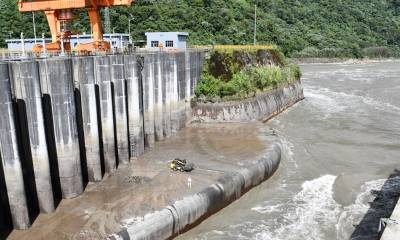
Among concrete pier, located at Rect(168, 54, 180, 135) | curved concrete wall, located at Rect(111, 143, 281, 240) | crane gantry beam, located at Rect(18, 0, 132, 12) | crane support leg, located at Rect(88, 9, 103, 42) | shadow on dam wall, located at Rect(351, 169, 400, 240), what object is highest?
crane gantry beam, located at Rect(18, 0, 132, 12)

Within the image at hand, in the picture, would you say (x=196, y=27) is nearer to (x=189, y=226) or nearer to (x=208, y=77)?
(x=208, y=77)

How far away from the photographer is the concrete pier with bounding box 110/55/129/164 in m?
28.2

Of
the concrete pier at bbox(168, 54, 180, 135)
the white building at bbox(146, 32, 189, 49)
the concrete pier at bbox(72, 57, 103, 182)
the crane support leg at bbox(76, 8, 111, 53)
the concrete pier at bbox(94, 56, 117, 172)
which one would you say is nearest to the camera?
the concrete pier at bbox(72, 57, 103, 182)

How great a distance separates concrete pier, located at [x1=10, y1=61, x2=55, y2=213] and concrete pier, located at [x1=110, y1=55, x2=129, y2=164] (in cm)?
726

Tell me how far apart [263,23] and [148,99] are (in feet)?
360

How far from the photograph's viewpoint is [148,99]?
33438 mm

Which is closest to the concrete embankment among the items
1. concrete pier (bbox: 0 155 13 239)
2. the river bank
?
concrete pier (bbox: 0 155 13 239)

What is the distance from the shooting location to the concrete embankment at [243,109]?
Result: 41.3 meters

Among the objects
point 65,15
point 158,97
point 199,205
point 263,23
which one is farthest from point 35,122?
point 263,23

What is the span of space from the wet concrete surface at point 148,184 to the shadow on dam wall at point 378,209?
27.6 feet

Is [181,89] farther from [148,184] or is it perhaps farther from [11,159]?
[11,159]

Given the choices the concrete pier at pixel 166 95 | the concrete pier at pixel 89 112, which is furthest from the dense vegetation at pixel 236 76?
the concrete pier at pixel 89 112

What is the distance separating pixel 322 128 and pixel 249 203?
2223 cm

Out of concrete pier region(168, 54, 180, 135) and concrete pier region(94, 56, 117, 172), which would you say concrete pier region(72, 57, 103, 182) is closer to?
concrete pier region(94, 56, 117, 172)
